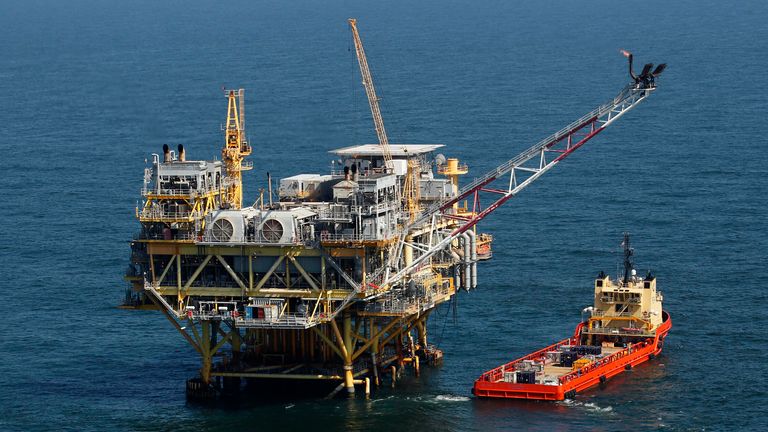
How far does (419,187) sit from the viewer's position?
463 feet

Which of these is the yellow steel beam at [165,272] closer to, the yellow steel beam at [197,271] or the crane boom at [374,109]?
the yellow steel beam at [197,271]

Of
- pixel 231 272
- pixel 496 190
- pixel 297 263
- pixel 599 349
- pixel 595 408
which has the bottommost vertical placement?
pixel 595 408

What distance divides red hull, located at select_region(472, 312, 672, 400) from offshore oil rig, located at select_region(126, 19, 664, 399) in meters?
7.22

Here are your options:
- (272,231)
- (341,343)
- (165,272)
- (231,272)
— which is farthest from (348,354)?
(165,272)

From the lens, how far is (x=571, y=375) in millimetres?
132250

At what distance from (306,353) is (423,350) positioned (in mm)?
11107

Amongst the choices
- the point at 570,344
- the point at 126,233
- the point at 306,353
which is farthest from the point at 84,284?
the point at 570,344

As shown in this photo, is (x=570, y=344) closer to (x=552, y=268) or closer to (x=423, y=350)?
(x=423, y=350)

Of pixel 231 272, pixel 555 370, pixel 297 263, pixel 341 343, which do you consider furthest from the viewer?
pixel 555 370

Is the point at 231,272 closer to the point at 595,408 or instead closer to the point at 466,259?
the point at 466,259

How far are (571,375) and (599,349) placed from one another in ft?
25.8

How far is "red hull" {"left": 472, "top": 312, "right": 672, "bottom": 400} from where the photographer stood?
130m

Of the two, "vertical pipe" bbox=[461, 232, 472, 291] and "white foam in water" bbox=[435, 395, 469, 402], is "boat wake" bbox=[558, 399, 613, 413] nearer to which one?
"white foam in water" bbox=[435, 395, 469, 402]

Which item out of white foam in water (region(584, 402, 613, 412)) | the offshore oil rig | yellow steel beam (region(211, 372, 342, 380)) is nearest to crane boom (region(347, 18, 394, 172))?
the offshore oil rig
